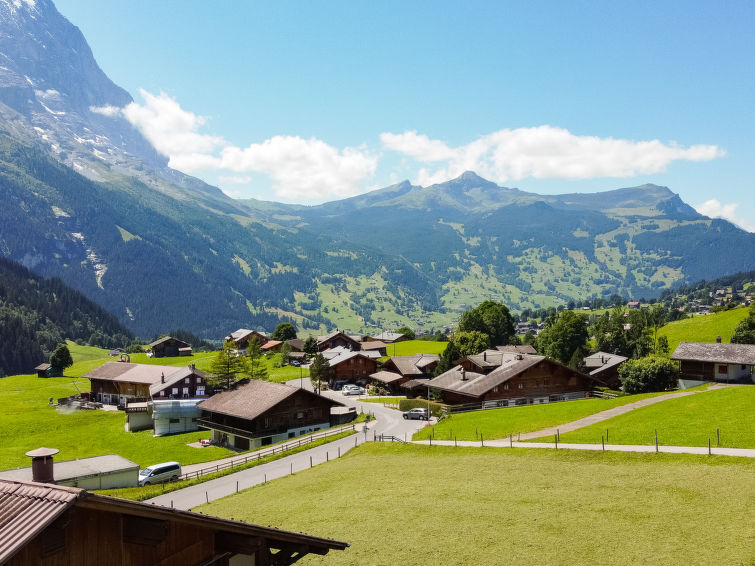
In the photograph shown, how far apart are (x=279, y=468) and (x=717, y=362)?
6627cm

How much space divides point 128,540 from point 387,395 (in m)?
108

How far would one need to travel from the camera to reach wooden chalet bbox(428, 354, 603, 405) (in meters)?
84.0

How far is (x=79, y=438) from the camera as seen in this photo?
81875 mm

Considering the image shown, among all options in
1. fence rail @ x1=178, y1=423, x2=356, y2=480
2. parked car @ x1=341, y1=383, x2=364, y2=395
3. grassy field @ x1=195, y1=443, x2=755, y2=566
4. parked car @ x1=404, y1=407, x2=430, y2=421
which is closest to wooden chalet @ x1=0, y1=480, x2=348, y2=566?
grassy field @ x1=195, y1=443, x2=755, y2=566

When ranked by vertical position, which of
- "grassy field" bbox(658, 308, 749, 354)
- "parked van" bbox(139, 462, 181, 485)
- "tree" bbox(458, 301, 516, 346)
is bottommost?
"parked van" bbox(139, 462, 181, 485)

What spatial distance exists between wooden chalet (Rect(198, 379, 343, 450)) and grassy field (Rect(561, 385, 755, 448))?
4463 cm

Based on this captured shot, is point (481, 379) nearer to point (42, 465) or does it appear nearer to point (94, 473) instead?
point (94, 473)

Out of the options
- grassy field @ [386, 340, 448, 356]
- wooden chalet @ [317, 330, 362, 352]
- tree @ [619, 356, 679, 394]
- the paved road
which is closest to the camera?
the paved road

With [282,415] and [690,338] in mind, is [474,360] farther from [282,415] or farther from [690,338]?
[690,338]

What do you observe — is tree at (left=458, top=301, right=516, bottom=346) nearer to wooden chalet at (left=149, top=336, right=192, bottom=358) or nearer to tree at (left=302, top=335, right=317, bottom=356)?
tree at (left=302, top=335, right=317, bottom=356)

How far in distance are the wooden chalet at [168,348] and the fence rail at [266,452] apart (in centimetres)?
12782

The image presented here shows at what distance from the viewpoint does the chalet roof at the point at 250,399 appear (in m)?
78.2

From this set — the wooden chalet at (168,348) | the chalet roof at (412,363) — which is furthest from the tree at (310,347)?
the wooden chalet at (168,348)

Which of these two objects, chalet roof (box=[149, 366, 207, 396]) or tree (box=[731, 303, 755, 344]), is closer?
chalet roof (box=[149, 366, 207, 396])
